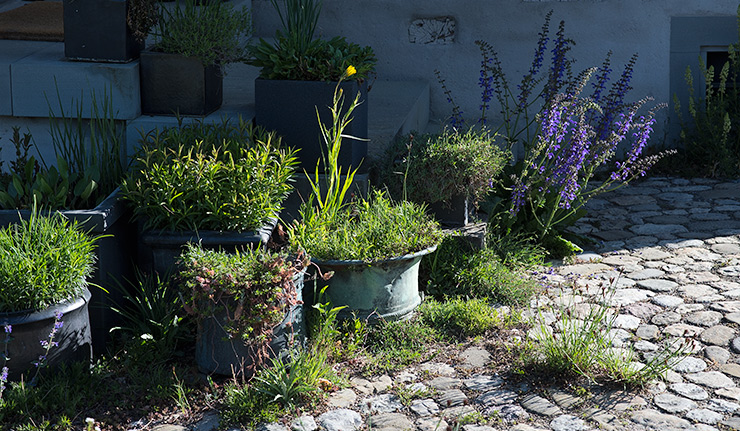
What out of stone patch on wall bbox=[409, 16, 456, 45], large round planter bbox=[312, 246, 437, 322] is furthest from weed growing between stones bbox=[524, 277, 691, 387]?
stone patch on wall bbox=[409, 16, 456, 45]

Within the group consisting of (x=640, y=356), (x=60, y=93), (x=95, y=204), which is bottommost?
(x=640, y=356)

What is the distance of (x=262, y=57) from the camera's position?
15.3ft

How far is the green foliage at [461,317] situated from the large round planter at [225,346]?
88cm

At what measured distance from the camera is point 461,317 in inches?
161

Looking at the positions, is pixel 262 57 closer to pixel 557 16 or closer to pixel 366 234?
pixel 366 234

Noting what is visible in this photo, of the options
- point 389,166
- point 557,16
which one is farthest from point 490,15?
point 389,166

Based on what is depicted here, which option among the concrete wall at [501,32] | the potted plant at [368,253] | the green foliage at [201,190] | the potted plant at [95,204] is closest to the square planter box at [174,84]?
the potted plant at [95,204]

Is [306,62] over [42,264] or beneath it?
over

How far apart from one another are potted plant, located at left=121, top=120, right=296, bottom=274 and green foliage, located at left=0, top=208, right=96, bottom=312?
1.14 feet

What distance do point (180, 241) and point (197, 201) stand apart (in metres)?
0.20

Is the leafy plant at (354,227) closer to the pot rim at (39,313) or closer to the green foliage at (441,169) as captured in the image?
the green foliage at (441,169)

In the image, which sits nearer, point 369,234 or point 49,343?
point 49,343

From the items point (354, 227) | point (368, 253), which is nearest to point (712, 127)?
point (354, 227)

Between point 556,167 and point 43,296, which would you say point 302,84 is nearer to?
point 556,167
